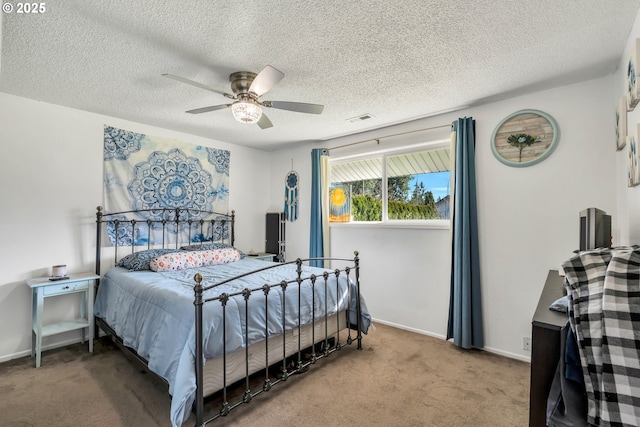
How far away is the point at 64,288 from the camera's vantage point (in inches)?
109

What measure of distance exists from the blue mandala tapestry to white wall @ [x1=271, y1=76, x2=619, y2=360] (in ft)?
8.32

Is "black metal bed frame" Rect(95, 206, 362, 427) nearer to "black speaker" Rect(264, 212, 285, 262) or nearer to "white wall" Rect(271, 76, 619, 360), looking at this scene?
"white wall" Rect(271, 76, 619, 360)

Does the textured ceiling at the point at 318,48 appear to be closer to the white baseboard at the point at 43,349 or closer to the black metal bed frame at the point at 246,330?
the black metal bed frame at the point at 246,330

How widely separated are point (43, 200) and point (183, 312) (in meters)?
2.29

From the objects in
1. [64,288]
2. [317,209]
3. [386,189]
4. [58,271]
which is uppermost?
[386,189]

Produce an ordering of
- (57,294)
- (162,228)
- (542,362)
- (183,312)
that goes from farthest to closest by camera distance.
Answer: (162,228) < (57,294) < (183,312) < (542,362)

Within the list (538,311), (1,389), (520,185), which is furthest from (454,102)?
(1,389)

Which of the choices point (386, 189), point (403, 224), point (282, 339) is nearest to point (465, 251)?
point (403, 224)

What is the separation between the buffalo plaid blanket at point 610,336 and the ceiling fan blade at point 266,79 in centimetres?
185

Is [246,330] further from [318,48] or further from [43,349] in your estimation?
[43,349]

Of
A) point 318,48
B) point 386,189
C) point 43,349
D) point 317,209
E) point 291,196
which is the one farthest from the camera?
point 291,196

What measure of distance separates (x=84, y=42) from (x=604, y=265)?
299cm

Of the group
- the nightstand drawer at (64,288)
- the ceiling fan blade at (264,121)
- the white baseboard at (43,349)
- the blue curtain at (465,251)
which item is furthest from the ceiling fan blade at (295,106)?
the white baseboard at (43,349)

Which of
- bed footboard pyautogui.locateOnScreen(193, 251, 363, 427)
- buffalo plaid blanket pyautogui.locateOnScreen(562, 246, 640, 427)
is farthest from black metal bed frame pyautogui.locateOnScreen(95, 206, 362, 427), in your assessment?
buffalo plaid blanket pyautogui.locateOnScreen(562, 246, 640, 427)
